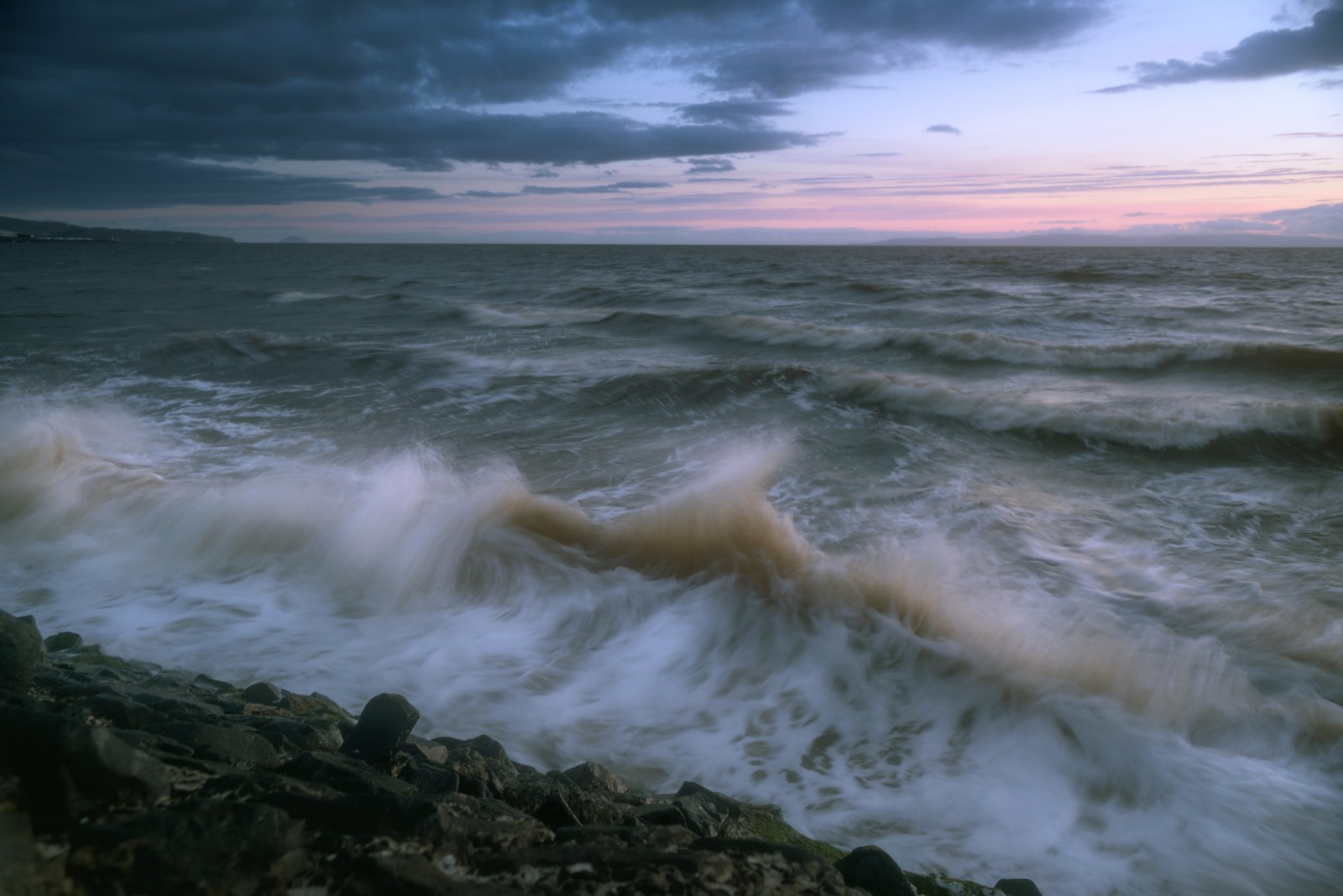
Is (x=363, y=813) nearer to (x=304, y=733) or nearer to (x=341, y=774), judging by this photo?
(x=341, y=774)

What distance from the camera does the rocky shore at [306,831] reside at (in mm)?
1632

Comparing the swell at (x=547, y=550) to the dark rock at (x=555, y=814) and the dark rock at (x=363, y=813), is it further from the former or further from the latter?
the dark rock at (x=363, y=813)

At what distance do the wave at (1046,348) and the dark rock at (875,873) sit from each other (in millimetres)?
13150

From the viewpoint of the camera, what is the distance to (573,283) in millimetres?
32969

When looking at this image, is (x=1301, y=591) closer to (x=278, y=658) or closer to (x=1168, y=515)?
(x=1168, y=515)

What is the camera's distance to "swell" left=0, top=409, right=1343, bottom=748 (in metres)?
4.30

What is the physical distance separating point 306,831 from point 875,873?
154cm

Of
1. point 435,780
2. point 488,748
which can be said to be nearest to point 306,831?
point 435,780

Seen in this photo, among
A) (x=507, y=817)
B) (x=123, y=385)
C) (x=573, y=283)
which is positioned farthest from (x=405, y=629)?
(x=573, y=283)

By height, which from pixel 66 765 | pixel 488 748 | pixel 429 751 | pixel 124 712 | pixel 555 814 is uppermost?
pixel 66 765

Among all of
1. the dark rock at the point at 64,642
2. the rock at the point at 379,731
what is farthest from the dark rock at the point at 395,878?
the dark rock at the point at 64,642

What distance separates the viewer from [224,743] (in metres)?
2.30

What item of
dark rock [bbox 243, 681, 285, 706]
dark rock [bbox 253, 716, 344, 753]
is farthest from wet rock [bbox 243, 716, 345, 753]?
dark rock [bbox 243, 681, 285, 706]

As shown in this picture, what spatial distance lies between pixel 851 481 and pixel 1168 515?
270cm
